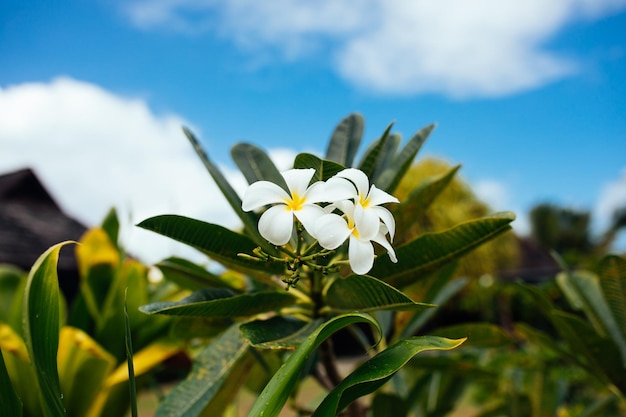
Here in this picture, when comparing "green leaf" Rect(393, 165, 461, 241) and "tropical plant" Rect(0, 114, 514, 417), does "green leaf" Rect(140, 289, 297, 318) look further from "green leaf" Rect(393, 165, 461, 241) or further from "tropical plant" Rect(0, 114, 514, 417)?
"green leaf" Rect(393, 165, 461, 241)

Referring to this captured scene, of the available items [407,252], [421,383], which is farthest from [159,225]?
[421,383]

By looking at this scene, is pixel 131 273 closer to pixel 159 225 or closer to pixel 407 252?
pixel 159 225

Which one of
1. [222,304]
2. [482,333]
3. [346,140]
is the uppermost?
[346,140]

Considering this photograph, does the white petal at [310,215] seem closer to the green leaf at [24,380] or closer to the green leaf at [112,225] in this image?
the green leaf at [24,380]

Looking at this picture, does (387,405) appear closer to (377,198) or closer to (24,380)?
(377,198)

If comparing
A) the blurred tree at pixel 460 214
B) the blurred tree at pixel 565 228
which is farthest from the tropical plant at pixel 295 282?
the blurred tree at pixel 565 228

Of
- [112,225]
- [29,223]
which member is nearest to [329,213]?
[112,225]

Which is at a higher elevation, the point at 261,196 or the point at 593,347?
the point at 261,196
